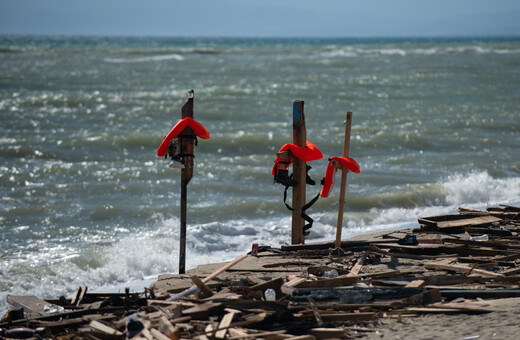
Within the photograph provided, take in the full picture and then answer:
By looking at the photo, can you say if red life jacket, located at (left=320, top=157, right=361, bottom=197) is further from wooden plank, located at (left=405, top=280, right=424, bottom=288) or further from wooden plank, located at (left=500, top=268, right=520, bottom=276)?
wooden plank, located at (left=500, top=268, right=520, bottom=276)

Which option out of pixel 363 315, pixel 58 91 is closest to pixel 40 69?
pixel 58 91

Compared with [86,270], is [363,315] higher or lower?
higher

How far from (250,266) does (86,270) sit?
10.2 feet

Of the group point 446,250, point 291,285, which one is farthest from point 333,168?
point 291,285

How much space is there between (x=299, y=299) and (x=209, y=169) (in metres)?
11.2

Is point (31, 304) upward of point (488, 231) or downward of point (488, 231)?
downward

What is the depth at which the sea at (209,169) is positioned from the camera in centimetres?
1138

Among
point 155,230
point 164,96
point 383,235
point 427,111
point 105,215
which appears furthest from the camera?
point 164,96

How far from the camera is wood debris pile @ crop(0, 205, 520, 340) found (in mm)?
6012

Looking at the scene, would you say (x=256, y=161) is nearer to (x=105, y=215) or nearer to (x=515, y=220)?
(x=105, y=215)

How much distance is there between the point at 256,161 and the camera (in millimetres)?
18375

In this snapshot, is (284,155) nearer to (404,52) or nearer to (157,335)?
(157,335)

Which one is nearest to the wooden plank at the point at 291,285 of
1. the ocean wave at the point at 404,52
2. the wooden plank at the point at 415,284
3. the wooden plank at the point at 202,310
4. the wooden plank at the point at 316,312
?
the wooden plank at the point at 316,312

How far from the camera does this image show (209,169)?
17359mm
